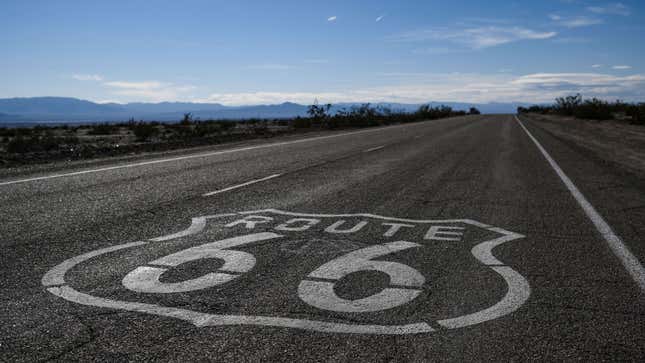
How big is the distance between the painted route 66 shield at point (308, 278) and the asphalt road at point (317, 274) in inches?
0.6

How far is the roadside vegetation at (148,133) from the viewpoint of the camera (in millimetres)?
16422

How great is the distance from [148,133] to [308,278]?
22.4 m

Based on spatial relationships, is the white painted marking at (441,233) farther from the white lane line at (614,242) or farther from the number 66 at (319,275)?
the white lane line at (614,242)

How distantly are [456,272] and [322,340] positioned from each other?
1532 millimetres

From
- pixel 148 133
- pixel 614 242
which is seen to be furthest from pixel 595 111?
pixel 614 242

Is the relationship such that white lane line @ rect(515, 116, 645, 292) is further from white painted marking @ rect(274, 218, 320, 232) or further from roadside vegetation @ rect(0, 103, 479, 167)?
roadside vegetation @ rect(0, 103, 479, 167)

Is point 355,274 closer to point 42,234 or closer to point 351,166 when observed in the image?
point 42,234

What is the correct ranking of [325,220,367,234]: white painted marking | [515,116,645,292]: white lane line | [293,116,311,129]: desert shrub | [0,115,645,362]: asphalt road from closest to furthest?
[0,115,645,362]: asphalt road, [515,116,645,292]: white lane line, [325,220,367,234]: white painted marking, [293,116,311,129]: desert shrub

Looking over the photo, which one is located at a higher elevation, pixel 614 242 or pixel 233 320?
pixel 233 320

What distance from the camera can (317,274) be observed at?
3.80m

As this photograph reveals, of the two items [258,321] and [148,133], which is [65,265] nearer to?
[258,321]

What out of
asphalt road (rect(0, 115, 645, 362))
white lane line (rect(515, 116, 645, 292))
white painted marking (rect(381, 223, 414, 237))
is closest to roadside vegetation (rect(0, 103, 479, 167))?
asphalt road (rect(0, 115, 645, 362))

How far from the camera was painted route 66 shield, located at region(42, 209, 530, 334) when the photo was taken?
309 centimetres

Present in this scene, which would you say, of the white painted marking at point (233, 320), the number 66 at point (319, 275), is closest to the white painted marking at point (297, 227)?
the number 66 at point (319, 275)
